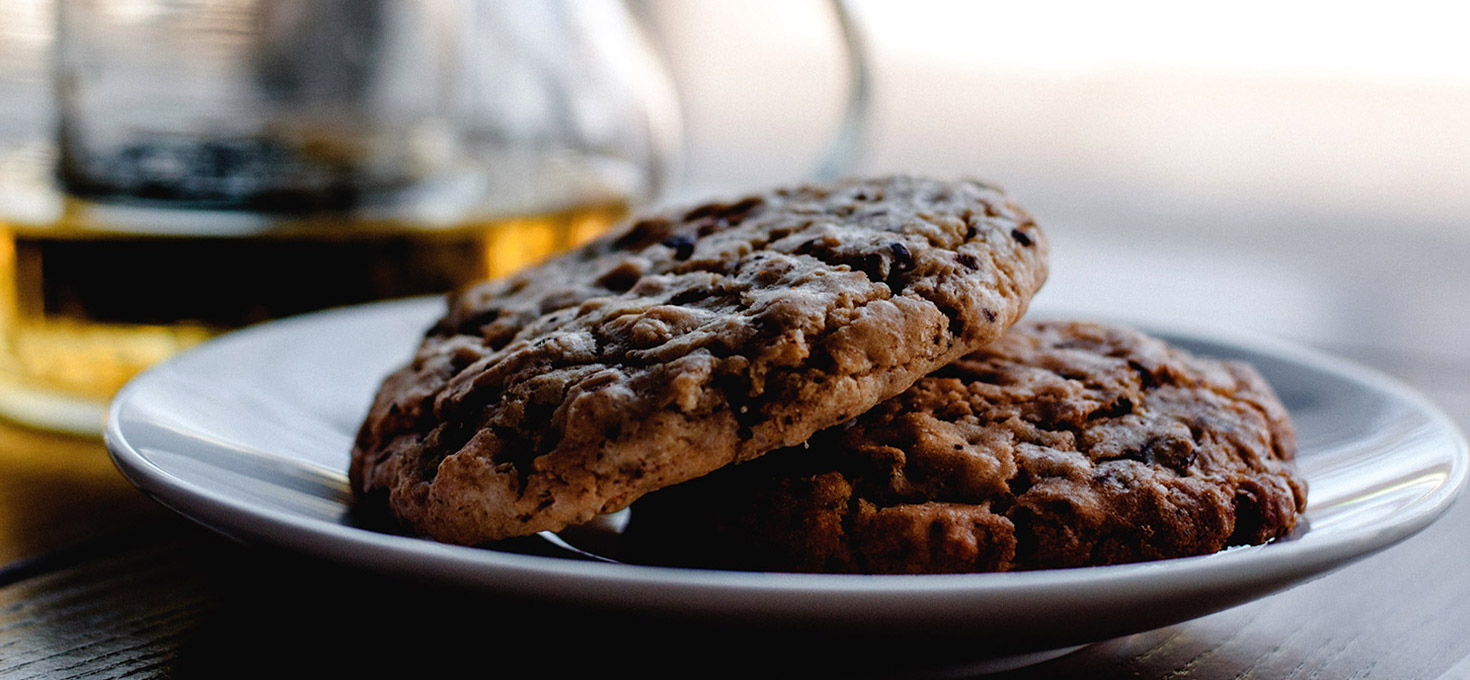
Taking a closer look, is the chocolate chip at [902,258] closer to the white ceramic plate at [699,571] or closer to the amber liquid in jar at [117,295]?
A: the white ceramic plate at [699,571]

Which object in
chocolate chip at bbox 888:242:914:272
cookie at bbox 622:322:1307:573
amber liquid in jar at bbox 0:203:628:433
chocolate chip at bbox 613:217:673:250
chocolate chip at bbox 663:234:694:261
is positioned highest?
chocolate chip at bbox 888:242:914:272

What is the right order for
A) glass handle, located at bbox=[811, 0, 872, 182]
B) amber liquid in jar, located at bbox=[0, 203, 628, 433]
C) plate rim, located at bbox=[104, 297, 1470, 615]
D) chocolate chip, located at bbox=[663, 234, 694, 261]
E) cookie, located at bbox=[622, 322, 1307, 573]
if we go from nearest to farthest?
plate rim, located at bbox=[104, 297, 1470, 615]
cookie, located at bbox=[622, 322, 1307, 573]
chocolate chip, located at bbox=[663, 234, 694, 261]
amber liquid in jar, located at bbox=[0, 203, 628, 433]
glass handle, located at bbox=[811, 0, 872, 182]

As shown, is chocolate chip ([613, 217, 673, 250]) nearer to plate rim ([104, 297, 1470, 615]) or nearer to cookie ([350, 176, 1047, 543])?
cookie ([350, 176, 1047, 543])

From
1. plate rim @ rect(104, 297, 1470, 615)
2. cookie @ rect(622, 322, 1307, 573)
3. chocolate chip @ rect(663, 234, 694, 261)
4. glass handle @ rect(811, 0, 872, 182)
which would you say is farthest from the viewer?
glass handle @ rect(811, 0, 872, 182)

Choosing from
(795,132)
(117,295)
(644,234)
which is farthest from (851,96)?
(795,132)

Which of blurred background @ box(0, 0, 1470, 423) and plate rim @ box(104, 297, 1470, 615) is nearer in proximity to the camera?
plate rim @ box(104, 297, 1470, 615)

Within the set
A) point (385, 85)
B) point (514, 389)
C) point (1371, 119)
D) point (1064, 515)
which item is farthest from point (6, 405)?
point (1371, 119)

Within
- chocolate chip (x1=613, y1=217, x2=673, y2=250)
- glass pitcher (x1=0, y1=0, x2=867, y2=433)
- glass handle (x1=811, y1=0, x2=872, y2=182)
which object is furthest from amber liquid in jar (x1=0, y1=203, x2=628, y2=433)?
glass handle (x1=811, y1=0, x2=872, y2=182)
